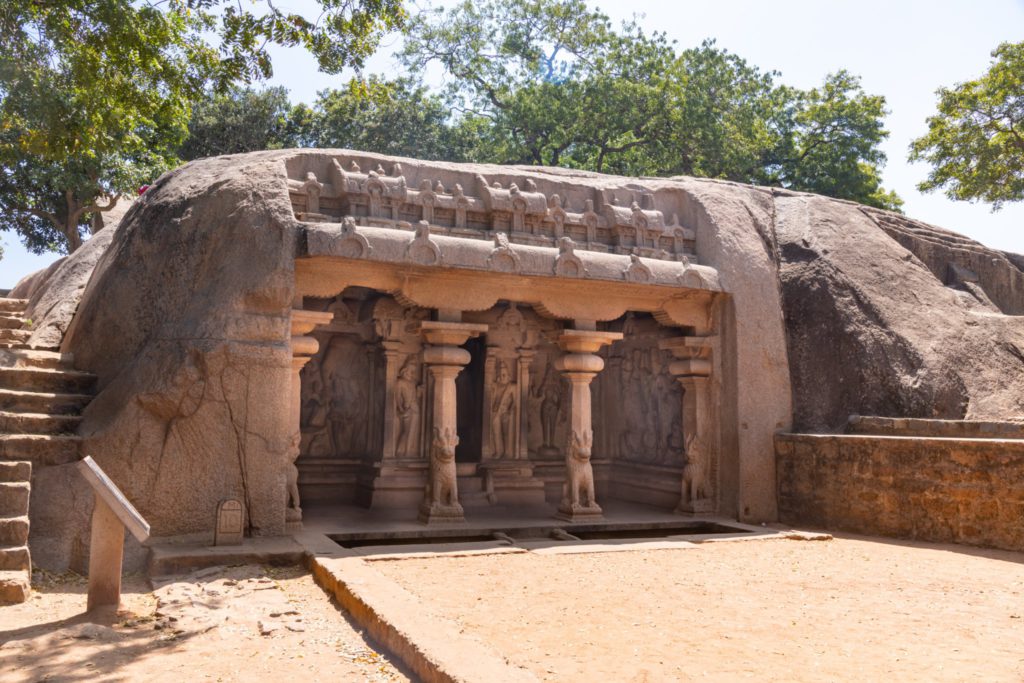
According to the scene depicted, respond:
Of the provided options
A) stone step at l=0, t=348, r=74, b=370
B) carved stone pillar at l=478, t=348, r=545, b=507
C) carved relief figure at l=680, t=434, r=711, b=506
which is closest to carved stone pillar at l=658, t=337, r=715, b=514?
carved relief figure at l=680, t=434, r=711, b=506

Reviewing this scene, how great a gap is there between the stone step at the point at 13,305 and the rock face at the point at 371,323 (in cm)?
65

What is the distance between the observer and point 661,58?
25234mm

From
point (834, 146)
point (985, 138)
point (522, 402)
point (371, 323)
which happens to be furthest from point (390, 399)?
point (834, 146)

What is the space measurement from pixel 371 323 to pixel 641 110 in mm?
15996

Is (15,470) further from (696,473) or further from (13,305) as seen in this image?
(696,473)

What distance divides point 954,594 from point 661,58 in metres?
22.0

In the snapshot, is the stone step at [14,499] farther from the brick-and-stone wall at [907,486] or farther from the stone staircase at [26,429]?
the brick-and-stone wall at [907,486]

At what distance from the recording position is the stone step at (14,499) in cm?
619

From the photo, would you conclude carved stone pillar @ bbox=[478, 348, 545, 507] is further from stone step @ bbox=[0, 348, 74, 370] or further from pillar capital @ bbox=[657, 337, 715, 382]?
stone step @ bbox=[0, 348, 74, 370]

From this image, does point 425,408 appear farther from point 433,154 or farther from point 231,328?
point 433,154

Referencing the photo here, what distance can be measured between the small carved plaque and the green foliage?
18789mm

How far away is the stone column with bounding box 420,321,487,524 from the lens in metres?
9.01

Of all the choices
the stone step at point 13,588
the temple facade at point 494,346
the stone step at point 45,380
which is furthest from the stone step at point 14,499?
the temple facade at point 494,346

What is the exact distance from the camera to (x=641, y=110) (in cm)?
2409
